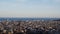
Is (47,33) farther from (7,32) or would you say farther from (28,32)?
(7,32)

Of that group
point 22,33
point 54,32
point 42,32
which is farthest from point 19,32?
point 54,32

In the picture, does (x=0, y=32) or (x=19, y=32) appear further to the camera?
(x=19, y=32)

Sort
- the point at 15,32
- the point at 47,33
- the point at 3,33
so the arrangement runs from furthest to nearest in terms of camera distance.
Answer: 1. the point at 47,33
2. the point at 15,32
3. the point at 3,33

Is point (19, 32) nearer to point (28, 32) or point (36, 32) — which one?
point (28, 32)

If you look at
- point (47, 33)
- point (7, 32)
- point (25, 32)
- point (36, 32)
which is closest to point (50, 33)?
point (47, 33)

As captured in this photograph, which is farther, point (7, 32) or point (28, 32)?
point (28, 32)

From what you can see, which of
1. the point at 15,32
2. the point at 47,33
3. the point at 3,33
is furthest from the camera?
the point at 47,33

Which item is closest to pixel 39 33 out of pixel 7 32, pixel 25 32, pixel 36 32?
pixel 36 32
